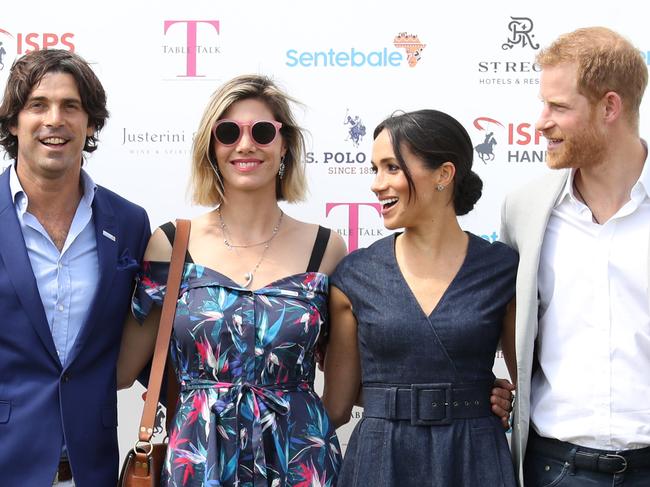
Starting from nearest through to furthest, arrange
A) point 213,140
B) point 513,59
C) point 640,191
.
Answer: point 640,191
point 213,140
point 513,59

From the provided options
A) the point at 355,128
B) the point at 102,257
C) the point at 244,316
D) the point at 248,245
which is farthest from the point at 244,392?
the point at 355,128

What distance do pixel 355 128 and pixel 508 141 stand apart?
0.59 meters

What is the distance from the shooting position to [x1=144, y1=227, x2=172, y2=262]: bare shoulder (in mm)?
2885

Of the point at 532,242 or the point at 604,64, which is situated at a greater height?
the point at 604,64

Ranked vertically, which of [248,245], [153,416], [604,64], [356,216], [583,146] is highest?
[604,64]

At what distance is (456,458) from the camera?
2.58 m

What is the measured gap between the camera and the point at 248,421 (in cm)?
267

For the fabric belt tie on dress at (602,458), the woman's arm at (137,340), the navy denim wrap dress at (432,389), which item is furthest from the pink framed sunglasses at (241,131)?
the fabric belt tie on dress at (602,458)

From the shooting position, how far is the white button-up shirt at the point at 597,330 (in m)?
2.49

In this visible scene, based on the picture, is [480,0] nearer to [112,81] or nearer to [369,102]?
[369,102]

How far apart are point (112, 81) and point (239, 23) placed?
54 centimetres

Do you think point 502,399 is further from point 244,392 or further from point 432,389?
point 244,392

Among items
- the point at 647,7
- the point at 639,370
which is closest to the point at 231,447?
the point at 639,370

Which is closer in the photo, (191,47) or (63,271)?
(63,271)
